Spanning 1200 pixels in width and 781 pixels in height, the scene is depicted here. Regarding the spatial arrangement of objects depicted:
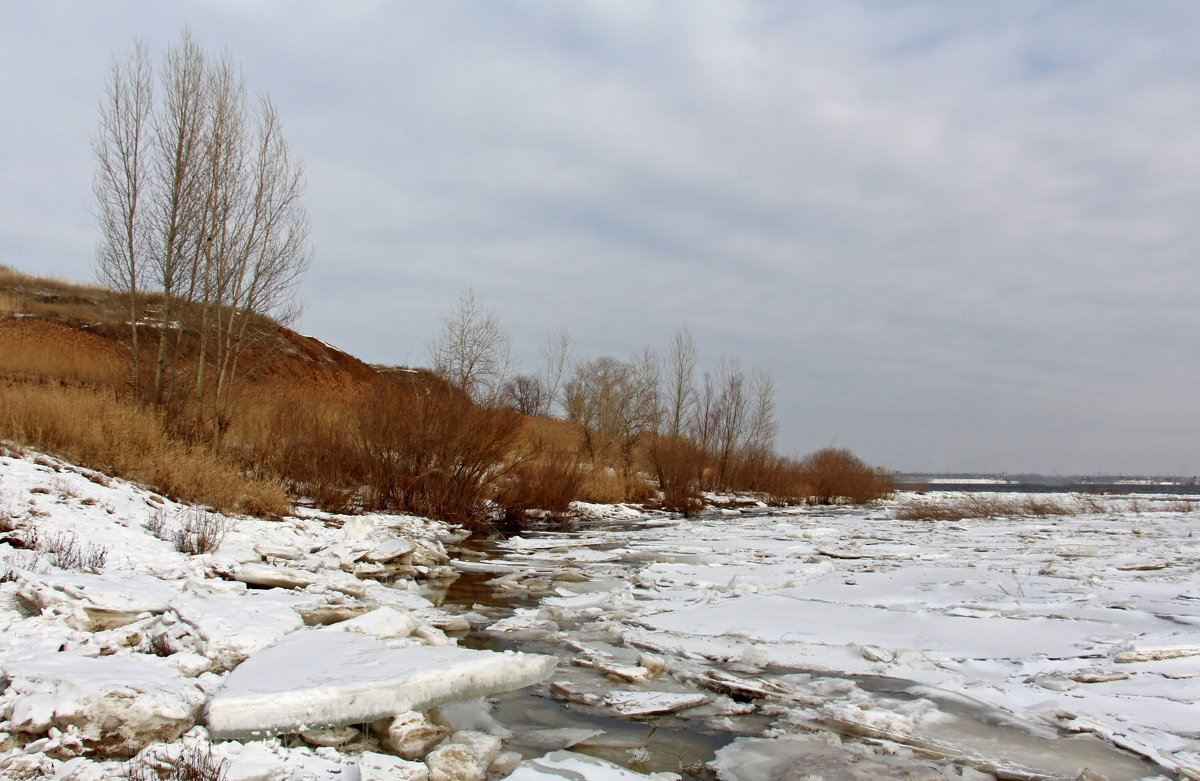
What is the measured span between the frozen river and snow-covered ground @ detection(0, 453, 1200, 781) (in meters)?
0.03

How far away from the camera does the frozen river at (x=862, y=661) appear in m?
3.40

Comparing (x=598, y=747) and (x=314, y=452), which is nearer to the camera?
(x=598, y=747)

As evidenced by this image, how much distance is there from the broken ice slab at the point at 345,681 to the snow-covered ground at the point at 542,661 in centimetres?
1

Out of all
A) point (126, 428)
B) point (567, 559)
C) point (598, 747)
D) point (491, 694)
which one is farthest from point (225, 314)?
point (598, 747)

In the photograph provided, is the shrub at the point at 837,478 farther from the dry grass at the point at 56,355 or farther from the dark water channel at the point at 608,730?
the dark water channel at the point at 608,730

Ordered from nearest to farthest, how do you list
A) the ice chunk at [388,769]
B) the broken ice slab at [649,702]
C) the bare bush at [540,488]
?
the ice chunk at [388,769] → the broken ice slab at [649,702] → the bare bush at [540,488]

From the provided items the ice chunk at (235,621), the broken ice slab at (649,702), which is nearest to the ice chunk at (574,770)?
the broken ice slab at (649,702)

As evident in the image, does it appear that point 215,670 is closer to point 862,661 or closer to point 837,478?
point 862,661

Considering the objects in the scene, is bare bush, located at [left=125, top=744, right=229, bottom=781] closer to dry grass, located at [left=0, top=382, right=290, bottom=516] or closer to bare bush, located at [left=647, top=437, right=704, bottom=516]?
dry grass, located at [left=0, top=382, right=290, bottom=516]

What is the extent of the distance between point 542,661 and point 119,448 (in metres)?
8.10

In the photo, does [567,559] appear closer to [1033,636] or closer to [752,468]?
[1033,636]

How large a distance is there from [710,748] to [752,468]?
28.8 meters

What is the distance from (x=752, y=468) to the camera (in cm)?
3159

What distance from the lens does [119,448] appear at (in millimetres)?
9648
